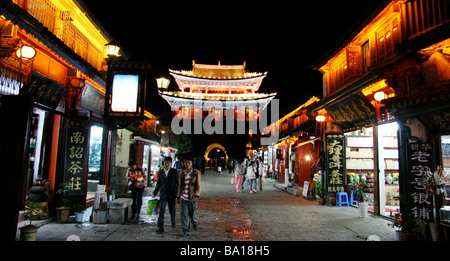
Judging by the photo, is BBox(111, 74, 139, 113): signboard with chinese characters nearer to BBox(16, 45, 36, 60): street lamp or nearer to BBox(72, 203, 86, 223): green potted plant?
BBox(16, 45, 36, 60): street lamp

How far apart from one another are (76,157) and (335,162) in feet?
33.5

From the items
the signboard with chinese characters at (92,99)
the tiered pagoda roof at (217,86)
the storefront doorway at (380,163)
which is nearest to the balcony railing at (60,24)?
the signboard with chinese characters at (92,99)

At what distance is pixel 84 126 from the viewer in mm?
8578

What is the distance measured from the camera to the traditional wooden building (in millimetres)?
5801

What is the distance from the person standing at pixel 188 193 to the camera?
6.26 m

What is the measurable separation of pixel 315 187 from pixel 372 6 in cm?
787

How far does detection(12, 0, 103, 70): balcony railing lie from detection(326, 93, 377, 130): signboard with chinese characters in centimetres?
983

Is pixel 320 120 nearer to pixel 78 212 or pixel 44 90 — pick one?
pixel 78 212

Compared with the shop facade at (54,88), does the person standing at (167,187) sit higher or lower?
lower

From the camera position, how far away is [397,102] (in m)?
6.26

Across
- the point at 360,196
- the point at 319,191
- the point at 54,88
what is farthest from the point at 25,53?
the point at 360,196

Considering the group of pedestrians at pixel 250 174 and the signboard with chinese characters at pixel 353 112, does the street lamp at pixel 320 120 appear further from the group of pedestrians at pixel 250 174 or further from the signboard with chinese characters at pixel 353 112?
the group of pedestrians at pixel 250 174

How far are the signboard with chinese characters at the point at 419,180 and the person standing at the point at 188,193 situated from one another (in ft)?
17.1
